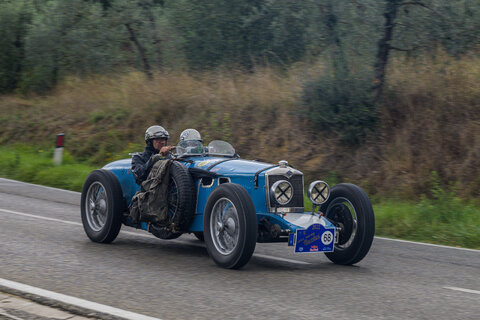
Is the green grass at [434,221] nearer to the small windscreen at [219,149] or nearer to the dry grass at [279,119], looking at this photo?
the dry grass at [279,119]

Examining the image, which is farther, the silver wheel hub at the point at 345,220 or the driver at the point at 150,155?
the driver at the point at 150,155

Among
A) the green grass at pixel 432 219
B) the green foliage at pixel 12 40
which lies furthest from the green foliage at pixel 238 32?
Result: the green grass at pixel 432 219

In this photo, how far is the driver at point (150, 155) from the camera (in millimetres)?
8516

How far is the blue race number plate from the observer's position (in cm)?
705

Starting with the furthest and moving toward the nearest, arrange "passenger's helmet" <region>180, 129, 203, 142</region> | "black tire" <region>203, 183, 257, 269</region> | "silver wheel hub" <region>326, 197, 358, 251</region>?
"passenger's helmet" <region>180, 129, 203, 142</region> → "silver wheel hub" <region>326, 197, 358, 251</region> → "black tire" <region>203, 183, 257, 269</region>

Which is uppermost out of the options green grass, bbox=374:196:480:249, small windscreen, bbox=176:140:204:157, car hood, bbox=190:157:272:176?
small windscreen, bbox=176:140:204:157

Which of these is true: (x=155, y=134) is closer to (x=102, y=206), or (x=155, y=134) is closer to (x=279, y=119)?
(x=102, y=206)

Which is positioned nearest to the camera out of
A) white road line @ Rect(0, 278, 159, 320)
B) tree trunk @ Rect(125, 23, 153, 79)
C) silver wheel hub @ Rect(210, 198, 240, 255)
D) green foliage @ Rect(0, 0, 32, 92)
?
white road line @ Rect(0, 278, 159, 320)

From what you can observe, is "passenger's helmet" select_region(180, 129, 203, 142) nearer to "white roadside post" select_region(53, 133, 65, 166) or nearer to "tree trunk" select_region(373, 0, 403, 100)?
"tree trunk" select_region(373, 0, 403, 100)

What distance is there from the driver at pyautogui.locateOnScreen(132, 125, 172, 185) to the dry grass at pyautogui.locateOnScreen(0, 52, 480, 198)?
6.20 meters

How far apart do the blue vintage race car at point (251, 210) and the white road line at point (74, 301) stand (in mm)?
1882

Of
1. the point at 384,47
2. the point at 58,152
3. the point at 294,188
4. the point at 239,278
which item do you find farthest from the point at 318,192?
the point at 58,152

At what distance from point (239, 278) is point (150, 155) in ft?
9.07

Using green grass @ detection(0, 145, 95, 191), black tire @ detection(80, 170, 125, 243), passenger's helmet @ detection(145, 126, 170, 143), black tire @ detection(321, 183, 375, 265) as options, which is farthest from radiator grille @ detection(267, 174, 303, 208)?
green grass @ detection(0, 145, 95, 191)
